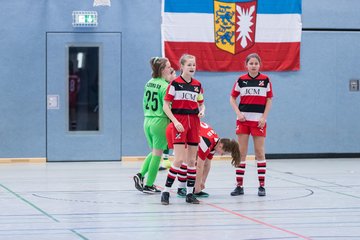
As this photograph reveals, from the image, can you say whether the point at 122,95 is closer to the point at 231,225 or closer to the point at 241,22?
the point at 241,22

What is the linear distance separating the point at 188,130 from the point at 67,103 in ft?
27.7

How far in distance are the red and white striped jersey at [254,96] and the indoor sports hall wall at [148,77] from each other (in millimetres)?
7255

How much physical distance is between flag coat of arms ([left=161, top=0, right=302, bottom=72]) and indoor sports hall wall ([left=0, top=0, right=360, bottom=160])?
0.84 ft

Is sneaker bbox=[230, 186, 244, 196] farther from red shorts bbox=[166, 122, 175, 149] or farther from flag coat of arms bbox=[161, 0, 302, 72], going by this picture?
flag coat of arms bbox=[161, 0, 302, 72]

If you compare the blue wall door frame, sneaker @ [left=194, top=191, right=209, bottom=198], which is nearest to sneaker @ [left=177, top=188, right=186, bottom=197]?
sneaker @ [left=194, top=191, right=209, bottom=198]

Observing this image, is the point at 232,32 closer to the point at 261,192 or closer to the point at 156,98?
the point at 156,98

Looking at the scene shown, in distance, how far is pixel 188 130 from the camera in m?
11.4

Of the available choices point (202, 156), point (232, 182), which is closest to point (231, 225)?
point (202, 156)

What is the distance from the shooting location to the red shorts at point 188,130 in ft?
37.3

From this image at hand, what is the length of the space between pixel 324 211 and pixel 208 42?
9.57 m

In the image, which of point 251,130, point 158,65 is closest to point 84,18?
point 158,65

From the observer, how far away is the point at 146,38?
19.6 meters

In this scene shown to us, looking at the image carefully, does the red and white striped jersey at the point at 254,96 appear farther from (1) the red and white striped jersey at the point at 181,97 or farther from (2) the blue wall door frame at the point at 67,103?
(2) the blue wall door frame at the point at 67,103

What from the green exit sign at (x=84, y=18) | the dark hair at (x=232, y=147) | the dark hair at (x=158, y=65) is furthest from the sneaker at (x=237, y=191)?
the green exit sign at (x=84, y=18)
